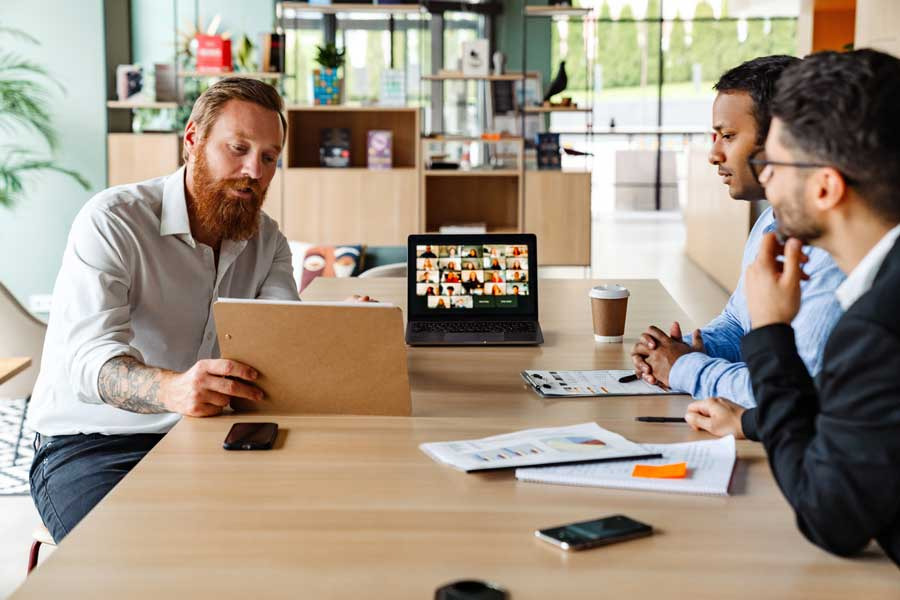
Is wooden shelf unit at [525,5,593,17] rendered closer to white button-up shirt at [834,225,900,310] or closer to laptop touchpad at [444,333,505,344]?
laptop touchpad at [444,333,505,344]

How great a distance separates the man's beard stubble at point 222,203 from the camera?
245 centimetres

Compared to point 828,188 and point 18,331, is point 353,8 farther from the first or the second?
point 828,188

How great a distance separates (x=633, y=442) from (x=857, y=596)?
0.60 m

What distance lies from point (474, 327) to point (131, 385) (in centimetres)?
95

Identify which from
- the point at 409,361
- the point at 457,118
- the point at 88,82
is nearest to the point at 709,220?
the point at 457,118

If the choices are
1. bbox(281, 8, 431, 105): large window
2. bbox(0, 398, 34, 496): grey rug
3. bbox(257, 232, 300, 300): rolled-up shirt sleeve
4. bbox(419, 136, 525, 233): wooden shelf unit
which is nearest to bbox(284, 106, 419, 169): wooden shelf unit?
bbox(419, 136, 525, 233): wooden shelf unit

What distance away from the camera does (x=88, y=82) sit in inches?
263

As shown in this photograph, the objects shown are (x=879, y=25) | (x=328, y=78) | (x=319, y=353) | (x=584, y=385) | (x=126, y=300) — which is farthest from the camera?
(x=328, y=78)

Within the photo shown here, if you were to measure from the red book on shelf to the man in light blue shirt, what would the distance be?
4.66 meters

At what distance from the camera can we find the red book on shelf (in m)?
6.54

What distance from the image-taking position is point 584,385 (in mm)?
2178

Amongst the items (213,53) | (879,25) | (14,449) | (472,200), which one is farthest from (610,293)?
(213,53)

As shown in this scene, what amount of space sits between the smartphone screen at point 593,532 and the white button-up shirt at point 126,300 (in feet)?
3.67

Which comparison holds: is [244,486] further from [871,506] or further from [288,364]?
[871,506]
